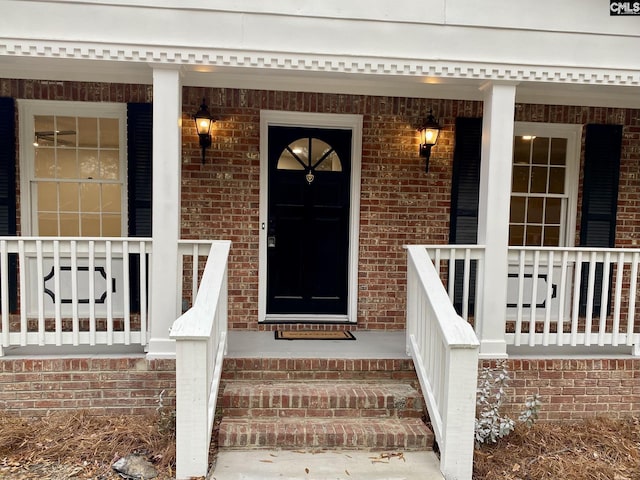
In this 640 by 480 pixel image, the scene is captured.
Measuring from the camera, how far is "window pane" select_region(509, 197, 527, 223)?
4980 millimetres

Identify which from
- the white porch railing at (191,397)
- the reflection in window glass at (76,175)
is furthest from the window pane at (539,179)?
the reflection in window glass at (76,175)

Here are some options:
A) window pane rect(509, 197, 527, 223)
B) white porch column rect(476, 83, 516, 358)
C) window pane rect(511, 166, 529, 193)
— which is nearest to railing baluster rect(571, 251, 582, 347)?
white porch column rect(476, 83, 516, 358)

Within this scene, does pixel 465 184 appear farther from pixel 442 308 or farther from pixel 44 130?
pixel 44 130

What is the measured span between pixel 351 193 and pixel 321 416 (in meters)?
2.42

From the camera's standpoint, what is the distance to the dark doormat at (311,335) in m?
4.37

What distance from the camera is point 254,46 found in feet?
11.1

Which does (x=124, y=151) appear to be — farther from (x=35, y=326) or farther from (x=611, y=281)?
(x=611, y=281)

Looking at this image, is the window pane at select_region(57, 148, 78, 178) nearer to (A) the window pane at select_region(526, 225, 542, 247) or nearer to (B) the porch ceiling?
(B) the porch ceiling

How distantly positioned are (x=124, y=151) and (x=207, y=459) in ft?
10.6

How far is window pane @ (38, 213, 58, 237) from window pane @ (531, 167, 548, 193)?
17.4 feet

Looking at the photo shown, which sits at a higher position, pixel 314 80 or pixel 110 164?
pixel 314 80

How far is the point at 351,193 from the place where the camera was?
4801 millimetres

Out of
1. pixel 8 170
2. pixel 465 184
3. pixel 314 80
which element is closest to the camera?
pixel 314 80

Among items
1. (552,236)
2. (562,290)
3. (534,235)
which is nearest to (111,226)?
(562,290)
